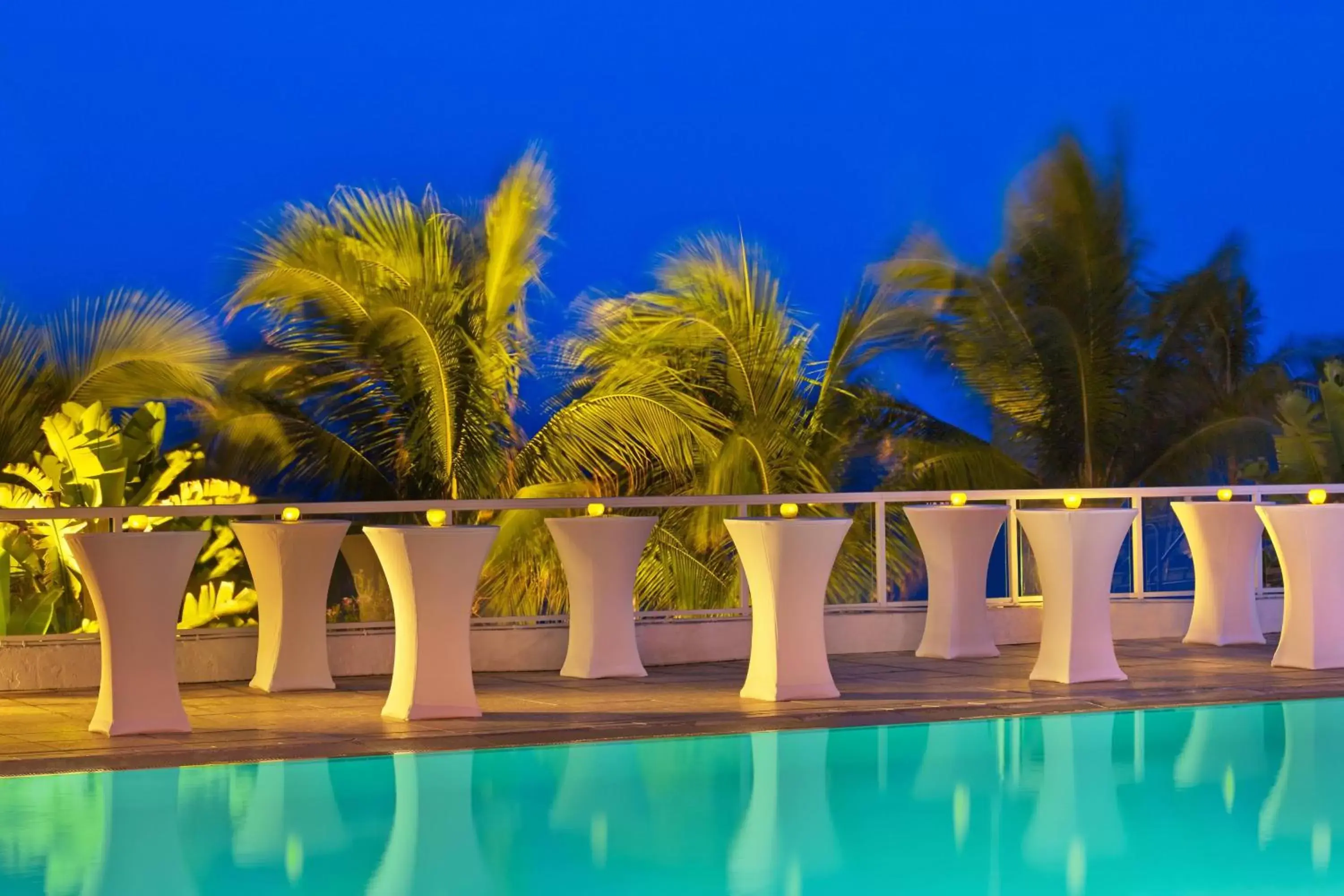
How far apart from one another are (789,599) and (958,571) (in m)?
2.19

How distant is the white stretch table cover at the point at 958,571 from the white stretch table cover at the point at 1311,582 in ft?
5.18

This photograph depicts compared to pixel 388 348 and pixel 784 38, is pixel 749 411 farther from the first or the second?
pixel 784 38

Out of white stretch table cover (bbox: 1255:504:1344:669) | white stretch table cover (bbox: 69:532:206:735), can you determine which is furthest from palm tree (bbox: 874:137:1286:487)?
white stretch table cover (bbox: 69:532:206:735)

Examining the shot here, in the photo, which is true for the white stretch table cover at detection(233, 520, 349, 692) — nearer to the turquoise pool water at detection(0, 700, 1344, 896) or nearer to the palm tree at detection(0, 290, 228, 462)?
the turquoise pool water at detection(0, 700, 1344, 896)

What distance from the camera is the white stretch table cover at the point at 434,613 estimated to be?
775cm

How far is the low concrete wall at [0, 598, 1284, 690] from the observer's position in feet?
29.4

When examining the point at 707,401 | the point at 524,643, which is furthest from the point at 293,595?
the point at 707,401

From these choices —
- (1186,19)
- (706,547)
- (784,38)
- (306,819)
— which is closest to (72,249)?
(784,38)

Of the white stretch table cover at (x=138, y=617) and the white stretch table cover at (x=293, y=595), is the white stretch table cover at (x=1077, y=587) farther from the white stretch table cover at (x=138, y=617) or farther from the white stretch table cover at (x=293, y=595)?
the white stretch table cover at (x=138, y=617)

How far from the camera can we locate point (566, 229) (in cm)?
4522

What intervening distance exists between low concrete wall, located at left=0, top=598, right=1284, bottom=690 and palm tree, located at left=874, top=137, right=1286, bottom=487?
26.9 feet

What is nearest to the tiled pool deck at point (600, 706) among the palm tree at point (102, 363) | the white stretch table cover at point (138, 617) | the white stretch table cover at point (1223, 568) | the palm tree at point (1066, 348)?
the white stretch table cover at point (138, 617)

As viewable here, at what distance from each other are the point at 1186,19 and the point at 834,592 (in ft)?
110

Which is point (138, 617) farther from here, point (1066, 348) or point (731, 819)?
point (1066, 348)
